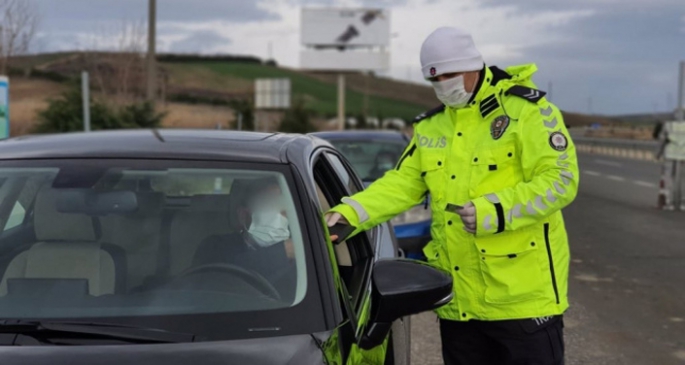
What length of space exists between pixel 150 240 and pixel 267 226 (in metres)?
0.39

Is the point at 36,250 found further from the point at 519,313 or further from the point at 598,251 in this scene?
the point at 598,251

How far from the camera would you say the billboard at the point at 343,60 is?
6731 cm

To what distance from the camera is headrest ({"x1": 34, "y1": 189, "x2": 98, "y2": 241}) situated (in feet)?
9.69

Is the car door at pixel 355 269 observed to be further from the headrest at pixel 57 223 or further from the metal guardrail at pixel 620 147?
the metal guardrail at pixel 620 147

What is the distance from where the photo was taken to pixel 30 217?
123 inches

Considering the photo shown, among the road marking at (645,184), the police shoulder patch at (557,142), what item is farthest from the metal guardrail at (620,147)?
the police shoulder patch at (557,142)

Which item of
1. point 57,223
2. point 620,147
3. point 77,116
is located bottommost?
point 620,147

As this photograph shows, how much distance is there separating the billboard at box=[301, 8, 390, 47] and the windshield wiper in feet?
214

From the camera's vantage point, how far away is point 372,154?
9719mm

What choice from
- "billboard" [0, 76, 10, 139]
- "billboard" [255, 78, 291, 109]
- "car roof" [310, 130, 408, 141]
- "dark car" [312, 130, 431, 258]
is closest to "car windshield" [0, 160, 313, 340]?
"dark car" [312, 130, 431, 258]

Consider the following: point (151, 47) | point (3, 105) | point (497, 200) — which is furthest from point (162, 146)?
point (151, 47)

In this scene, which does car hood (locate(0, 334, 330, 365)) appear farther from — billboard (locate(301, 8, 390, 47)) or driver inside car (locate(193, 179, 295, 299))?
billboard (locate(301, 8, 390, 47))

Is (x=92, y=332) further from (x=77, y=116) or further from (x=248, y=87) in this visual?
(x=248, y=87)

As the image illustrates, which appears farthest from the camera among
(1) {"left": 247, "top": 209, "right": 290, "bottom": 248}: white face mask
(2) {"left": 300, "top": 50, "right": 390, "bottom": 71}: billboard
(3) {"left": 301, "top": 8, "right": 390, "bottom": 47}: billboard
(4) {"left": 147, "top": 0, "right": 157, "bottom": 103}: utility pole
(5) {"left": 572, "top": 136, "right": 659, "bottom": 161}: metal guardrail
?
(2) {"left": 300, "top": 50, "right": 390, "bottom": 71}: billboard
